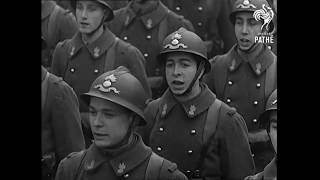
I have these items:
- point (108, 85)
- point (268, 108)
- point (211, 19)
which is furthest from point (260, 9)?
point (108, 85)

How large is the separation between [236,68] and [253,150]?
41 cm

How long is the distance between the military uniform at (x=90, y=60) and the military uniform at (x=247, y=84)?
1.20 feet

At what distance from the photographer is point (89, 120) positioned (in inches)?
126

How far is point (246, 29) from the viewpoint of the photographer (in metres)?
3.18

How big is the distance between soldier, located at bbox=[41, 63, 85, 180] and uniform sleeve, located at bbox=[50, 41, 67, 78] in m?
0.03

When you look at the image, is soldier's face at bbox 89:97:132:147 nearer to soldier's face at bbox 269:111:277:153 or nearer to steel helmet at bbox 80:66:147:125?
steel helmet at bbox 80:66:147:125

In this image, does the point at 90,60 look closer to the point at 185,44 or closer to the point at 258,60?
the point at 185,44

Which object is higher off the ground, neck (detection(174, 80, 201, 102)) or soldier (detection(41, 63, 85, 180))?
neck (detection(174, 80, 201, 102))

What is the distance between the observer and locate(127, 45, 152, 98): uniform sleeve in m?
3.18

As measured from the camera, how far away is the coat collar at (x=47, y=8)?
10.9 feet

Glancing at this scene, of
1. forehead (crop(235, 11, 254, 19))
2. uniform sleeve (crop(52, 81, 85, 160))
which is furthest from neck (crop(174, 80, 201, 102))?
uniform sleeve (crop(52, 81, 85, 160))

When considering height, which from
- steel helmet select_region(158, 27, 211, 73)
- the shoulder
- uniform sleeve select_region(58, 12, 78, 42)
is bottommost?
the shoulder

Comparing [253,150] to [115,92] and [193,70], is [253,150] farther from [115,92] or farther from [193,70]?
[115,92]

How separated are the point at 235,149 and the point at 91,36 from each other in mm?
922
